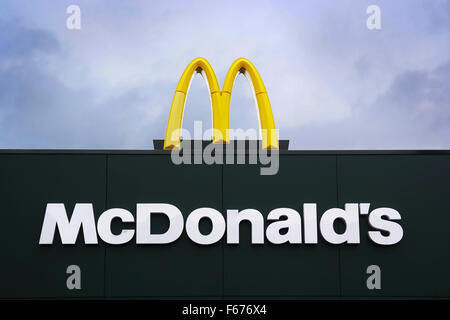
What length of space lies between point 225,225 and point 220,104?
256cm

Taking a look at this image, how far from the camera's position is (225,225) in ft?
34.6

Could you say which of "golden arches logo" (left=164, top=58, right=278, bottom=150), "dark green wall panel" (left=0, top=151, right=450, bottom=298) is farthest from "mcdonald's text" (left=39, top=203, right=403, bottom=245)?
"golden arches logo" (left=164, top=58, right=278, bottom=150)

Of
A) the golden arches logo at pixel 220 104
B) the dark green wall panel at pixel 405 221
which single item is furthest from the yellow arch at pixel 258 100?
the dark green wall panel at pixel 405 221

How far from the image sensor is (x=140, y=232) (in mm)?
10430

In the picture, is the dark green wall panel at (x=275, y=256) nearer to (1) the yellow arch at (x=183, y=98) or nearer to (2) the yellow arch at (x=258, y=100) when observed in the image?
(2) the yellow arch at (x=258, y=100)

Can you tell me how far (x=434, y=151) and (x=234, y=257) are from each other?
162 inches

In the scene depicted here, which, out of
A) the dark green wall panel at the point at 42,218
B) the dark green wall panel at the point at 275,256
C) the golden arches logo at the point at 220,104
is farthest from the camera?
the golden arches logo at the point at 220,104

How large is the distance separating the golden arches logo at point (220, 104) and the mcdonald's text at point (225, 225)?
140cm

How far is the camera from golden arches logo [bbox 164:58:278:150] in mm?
11320

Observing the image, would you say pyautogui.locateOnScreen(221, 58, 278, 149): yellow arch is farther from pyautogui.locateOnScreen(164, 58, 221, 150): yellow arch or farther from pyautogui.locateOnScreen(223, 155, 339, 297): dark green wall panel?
pyautogui.locateOnScreen(223, 155, 339, 297): dark green wall panel

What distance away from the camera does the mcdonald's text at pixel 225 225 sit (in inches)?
410

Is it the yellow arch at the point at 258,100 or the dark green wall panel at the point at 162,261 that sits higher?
the yellow arch at the point at 258,100
